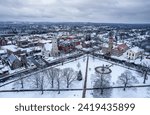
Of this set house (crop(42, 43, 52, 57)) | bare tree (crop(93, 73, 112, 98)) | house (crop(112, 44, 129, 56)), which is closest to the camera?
bare tree (crop(93, 73, 112, 98))

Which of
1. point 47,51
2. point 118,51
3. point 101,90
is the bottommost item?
point 101,90

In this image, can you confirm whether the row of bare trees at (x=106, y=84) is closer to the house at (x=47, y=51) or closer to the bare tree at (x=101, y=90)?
the bare tree at (x=101, y=90)

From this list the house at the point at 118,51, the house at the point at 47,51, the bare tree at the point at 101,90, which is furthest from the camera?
the house at the point at 118,51

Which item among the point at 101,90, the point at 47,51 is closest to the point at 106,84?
the point at 101,90

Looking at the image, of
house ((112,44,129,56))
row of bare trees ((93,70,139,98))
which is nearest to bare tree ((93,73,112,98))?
row of bare trees ((93,70,139,98))

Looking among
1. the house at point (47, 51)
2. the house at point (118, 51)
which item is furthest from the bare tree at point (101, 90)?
the house at point (47, 51)

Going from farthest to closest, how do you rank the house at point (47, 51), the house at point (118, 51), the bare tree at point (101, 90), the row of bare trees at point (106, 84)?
the house at point (118, 51) < the house at point (47, 51) < the row of bare trees at point (106, 84) < the bare tree at point (101, 90)

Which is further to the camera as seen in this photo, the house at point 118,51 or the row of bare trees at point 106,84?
the house at point 118,51

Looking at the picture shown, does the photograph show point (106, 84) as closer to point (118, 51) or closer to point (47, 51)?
point (118, 51)

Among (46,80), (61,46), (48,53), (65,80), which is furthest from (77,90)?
(61,46)

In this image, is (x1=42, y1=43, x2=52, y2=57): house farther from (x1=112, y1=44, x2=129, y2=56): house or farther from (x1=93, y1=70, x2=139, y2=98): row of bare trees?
(x1=93, y1=70, x2=139, y2=98): row of bare trees

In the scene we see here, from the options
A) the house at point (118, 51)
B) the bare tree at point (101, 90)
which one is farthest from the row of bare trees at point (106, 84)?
the house at point (118, 51)

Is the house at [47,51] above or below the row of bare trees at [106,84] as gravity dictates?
above
